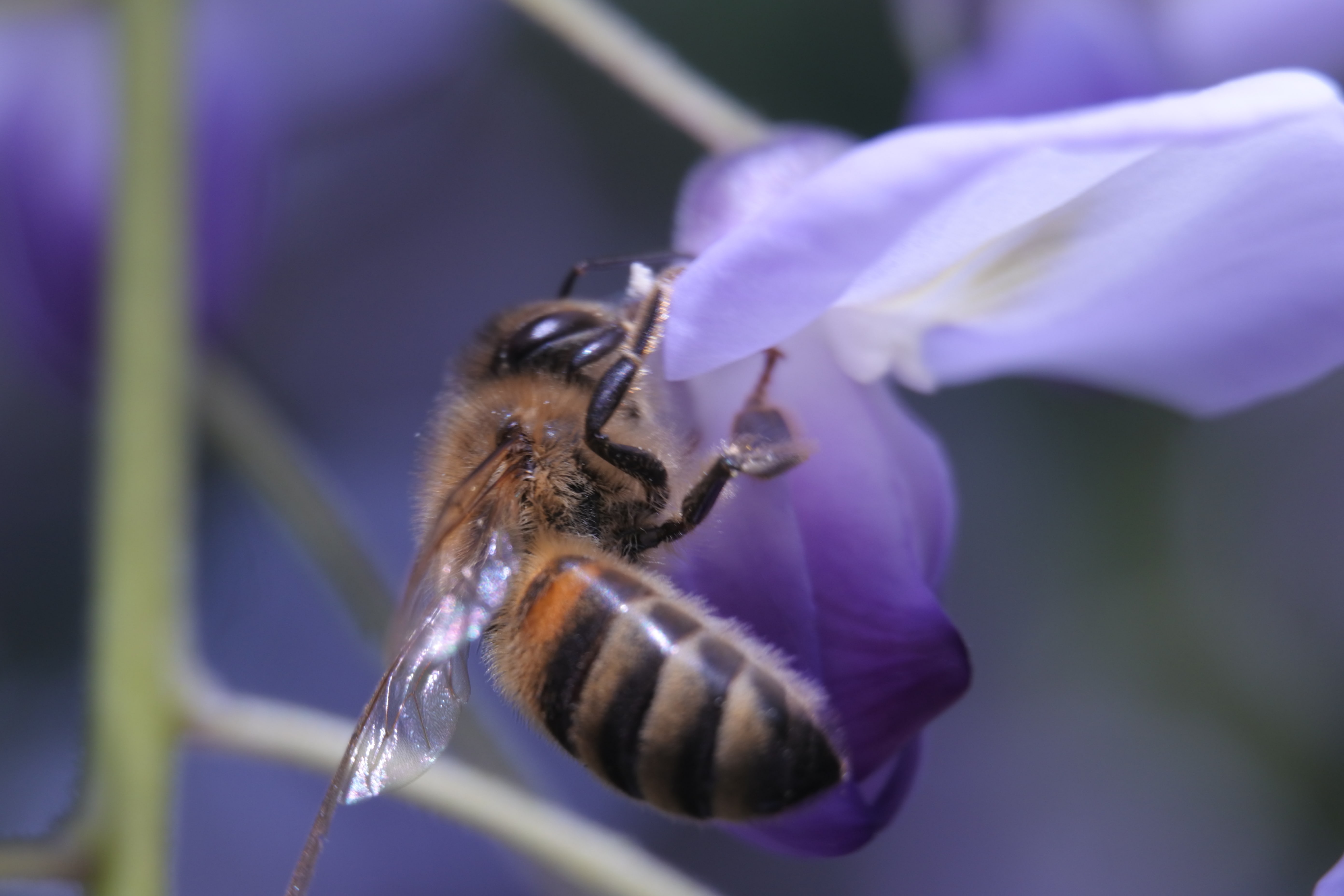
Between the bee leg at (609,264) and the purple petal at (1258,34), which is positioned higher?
the bee leg at (609,264)

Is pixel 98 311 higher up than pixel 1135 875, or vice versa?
pixel 98 311

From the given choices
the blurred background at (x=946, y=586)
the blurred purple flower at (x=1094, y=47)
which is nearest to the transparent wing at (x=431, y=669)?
the blurred purple flower at (x=1094, y=47)

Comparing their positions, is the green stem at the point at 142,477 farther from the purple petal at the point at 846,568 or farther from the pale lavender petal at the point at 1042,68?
the pale lavender petal at the point at 1042,68

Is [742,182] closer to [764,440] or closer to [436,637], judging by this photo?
[764,440]

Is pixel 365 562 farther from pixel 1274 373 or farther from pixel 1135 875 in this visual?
pixel 1135 875

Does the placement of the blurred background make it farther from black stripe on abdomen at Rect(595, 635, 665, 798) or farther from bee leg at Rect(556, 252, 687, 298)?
black stripe on abdomen at Rect(595, 635, 665, 798)

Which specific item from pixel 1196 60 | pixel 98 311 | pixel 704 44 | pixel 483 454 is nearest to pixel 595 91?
pixel 704 44
